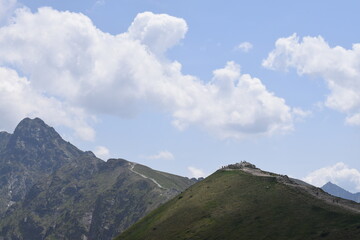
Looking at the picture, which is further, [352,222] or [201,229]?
[201,229]

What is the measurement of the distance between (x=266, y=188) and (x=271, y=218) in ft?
104

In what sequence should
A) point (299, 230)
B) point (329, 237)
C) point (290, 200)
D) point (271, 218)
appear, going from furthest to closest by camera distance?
point (290, 200)
point (271, 218)
point (299, 230)
point (329, 237)

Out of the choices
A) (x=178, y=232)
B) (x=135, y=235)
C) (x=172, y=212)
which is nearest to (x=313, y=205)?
(x=178, y=232)

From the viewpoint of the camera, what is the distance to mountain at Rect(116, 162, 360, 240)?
116 meters

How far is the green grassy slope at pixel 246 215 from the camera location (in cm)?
11569

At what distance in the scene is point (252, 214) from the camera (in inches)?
5600

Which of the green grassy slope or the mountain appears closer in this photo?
the green grassy slope

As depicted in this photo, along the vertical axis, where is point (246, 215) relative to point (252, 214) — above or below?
below

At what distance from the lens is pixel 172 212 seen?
17712 cm

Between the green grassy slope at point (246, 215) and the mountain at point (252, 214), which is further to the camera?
the mountain at point (252, 214)

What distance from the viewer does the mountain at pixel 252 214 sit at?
4586 inches

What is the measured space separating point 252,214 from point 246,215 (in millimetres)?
2160

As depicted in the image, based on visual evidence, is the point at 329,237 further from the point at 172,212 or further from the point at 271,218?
the point at 172,212

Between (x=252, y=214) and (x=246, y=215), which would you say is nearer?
(x=252, y=214)
